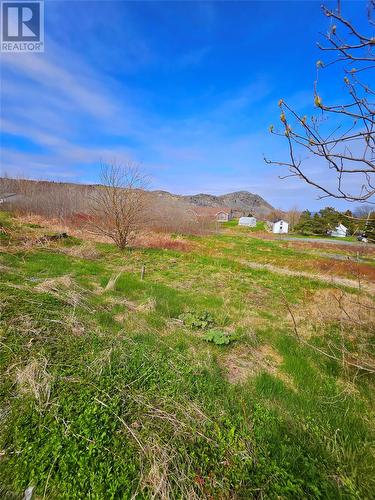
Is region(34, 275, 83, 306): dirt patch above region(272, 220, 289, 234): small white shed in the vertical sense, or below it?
below

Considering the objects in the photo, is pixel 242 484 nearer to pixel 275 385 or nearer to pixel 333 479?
pixel 333 479

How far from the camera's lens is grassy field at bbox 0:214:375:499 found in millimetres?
1738

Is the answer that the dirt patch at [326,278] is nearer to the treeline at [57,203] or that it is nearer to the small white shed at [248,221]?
the treeline at [57,203]

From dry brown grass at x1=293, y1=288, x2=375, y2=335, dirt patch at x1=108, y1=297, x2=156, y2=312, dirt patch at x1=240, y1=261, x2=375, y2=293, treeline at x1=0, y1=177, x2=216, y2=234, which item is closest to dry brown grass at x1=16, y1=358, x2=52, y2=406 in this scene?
dirt patch at x1=108, y1=297, x2=156, y2=312

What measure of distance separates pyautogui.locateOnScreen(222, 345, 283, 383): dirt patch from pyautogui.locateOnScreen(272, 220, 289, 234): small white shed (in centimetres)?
5180

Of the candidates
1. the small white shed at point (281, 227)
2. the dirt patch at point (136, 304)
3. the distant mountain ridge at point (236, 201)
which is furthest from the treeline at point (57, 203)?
the distant mountain ridge at point (236, 201)

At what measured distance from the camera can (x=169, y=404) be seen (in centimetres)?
234

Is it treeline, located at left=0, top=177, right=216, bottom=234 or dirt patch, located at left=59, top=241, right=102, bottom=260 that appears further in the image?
treeline, located at left=0, top=177, right=216, bottom=234

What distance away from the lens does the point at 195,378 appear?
2.94 meters

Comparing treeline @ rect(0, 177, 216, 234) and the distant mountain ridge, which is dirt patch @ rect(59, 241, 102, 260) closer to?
treeline @ rect(0, 177, 216, 234)

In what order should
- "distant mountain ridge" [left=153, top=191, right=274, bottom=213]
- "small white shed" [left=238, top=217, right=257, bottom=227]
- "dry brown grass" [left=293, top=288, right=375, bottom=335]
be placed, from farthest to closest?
1. "distant mountain ridge" [left=153, top=191, right=274, bottom=213]
2. "small white shed" [left=238, top=217, right=257, bottom=227]
3. "dry brown grass" [left=293, top=288, right=375, bottom=335]

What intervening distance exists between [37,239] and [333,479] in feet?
41.2

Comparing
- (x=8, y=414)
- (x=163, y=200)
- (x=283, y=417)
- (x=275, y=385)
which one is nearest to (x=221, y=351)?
(x=275, y=385)

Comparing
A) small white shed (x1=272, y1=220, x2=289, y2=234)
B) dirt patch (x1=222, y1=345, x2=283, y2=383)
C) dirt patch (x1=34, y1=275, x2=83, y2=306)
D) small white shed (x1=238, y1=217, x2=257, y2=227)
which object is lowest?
dirt patch (x1=222, y1=345, x2=283, y2=383)
